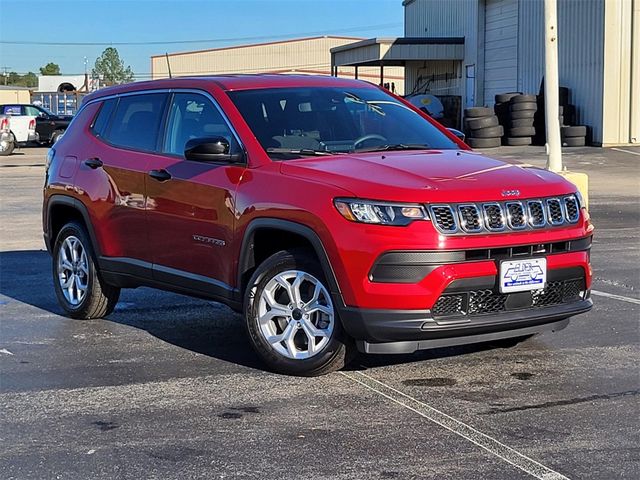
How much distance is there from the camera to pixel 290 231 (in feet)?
18.9

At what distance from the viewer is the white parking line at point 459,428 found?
4.32 m

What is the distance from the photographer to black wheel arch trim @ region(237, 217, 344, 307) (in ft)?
18.2

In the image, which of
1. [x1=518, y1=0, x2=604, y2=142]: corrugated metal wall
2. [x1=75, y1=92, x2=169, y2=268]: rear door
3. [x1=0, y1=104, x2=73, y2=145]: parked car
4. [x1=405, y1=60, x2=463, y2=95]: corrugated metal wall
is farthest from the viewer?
Answer: [x1=405, y1=60, x2=463, y2=95]: corrugated metal wall

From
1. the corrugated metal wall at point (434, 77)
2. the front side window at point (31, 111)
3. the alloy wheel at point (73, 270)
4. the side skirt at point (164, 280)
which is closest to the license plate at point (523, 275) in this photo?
the side skirt at point (164, 280)

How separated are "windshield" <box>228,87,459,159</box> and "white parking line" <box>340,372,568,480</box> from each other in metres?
1.50

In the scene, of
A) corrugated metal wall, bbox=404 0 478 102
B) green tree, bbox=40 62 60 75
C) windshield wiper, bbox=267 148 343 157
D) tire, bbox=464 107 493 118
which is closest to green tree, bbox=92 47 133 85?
green tree, bbox=40 62 60 75

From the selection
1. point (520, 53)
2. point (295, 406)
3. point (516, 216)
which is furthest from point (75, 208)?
point (520, 53)

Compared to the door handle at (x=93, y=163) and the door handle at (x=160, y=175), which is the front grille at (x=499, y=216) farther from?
the door handle at (x=93, y=163)

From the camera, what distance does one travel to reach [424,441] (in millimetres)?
4723

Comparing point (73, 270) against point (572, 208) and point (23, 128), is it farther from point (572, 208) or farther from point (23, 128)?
point (23, 128)

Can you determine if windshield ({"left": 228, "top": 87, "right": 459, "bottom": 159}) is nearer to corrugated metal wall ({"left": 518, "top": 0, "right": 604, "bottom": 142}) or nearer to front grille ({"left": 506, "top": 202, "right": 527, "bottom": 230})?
front grille ({"left": 506, "top": 202, "right": 527, "bottom": 230})

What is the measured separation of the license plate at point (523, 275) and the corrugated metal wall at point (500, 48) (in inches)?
1154

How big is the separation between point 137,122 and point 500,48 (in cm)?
3002

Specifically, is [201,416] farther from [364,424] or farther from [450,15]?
[450,15]
